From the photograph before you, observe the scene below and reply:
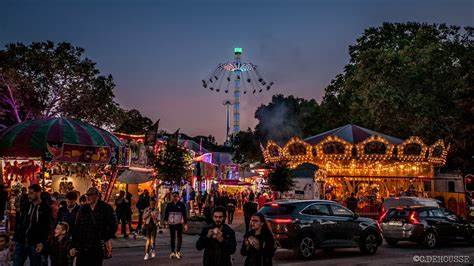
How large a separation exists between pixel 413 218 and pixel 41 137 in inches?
564

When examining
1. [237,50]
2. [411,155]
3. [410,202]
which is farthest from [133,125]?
[410,202]

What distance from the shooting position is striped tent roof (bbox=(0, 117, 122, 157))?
21.1 metres

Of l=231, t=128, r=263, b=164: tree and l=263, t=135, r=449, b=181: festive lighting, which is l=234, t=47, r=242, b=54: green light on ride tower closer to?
l=231, t=128, r=263, b=164: tree

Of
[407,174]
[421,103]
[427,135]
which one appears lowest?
[407,174]

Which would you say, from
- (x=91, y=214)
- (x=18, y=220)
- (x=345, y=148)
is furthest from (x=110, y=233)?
(x=345, y=148)

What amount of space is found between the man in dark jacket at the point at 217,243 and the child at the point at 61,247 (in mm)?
2742

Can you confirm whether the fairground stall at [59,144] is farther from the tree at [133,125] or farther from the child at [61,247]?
the tree at [133,125]

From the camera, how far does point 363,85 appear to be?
42.8m

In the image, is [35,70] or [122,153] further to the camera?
[35,70]

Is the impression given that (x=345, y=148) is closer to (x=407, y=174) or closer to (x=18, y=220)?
(x=407, y=174)

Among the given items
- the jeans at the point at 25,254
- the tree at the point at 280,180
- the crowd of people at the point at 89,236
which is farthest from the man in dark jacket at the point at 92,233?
the tree at the point at 280,180

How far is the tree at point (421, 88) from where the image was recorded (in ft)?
119

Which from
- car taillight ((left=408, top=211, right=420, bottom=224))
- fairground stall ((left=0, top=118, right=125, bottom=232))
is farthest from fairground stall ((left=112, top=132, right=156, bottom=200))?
car taillight ((left=408, top=211, right=420, bottom=224))

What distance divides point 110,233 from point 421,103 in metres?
34.1
